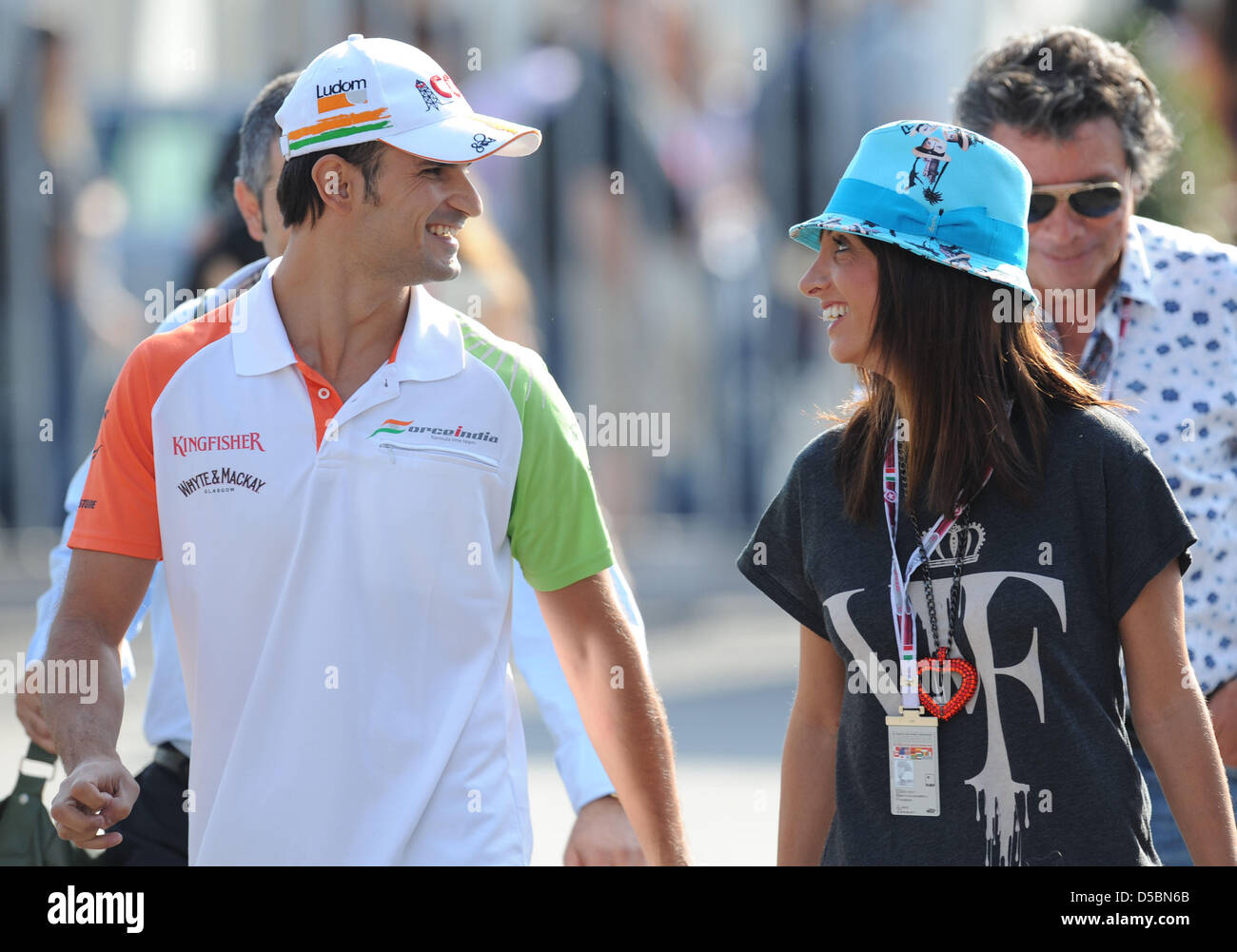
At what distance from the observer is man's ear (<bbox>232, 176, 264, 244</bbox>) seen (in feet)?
14.5

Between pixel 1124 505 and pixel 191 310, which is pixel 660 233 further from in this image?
pixel 1124 505

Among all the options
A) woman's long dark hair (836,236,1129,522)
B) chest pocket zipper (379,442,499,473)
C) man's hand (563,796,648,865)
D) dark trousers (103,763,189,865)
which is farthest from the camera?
dark trousers (103,763,189,865)

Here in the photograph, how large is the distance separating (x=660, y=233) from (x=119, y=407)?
7239 millimetres

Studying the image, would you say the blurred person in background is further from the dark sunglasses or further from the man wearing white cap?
the dark sunglasses

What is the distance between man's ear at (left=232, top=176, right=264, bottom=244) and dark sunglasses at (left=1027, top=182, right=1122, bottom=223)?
170 centimetres

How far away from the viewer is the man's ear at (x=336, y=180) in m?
3.50

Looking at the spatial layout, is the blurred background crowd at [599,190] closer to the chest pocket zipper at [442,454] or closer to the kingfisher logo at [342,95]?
the kingfisher logo at [342,95]

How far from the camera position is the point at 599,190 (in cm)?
1048

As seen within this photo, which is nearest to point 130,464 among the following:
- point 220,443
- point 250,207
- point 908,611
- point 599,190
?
point 220,443
